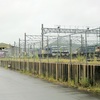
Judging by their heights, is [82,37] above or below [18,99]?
above

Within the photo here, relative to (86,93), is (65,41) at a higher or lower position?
higher

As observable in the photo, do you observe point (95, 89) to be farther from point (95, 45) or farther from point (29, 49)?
point (29, 49)

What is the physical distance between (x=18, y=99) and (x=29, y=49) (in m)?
22.5

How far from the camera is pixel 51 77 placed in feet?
76.4

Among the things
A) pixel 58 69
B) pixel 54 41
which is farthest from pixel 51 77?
pixel 54 41

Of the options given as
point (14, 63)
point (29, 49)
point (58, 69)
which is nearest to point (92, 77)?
point (58, 69)

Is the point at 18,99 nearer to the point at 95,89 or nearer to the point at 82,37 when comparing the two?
the point at 95,89

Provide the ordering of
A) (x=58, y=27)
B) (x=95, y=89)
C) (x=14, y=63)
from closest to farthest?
(x=95, y=89), (x=14, y=63), (x=58, y=27)

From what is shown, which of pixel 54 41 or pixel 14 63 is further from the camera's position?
pixel 14 63

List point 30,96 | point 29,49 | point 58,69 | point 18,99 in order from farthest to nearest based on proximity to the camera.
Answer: point 29,49 → point 58,69 → point 30,96 → point 18,99

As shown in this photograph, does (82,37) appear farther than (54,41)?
No

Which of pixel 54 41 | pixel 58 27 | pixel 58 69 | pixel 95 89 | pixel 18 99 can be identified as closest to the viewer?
pixel 18 99

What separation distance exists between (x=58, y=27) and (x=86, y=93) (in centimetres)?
6661

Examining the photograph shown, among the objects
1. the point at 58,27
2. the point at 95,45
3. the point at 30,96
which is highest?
the point at 58,27
